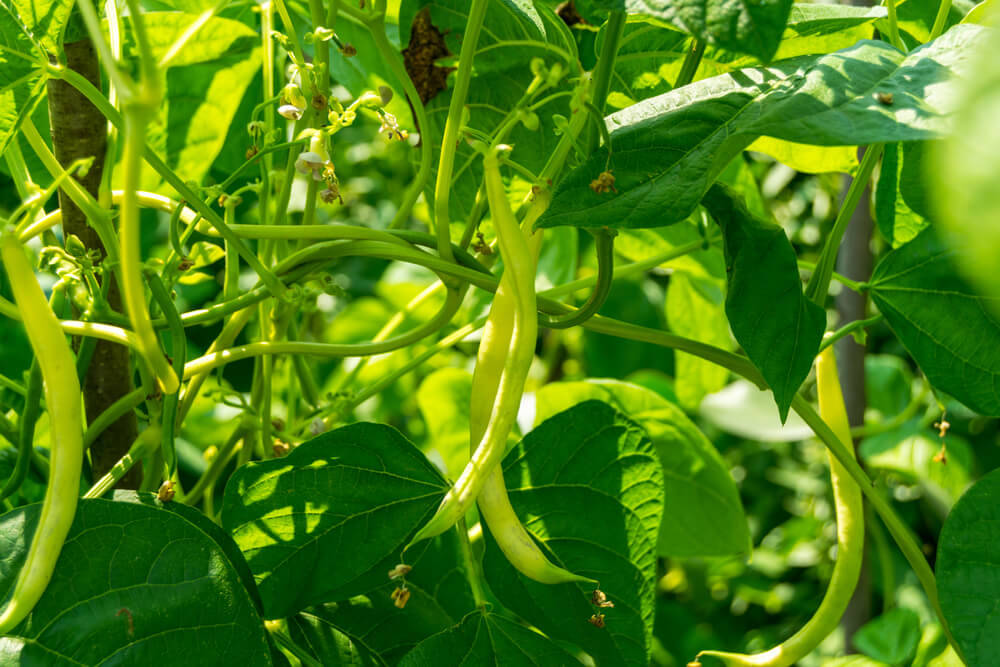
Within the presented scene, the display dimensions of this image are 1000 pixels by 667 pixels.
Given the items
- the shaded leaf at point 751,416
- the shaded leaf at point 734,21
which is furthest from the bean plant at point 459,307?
the shaded leaf at point 751,416

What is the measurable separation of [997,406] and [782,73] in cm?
24

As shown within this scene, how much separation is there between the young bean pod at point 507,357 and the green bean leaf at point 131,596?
0.09 metres

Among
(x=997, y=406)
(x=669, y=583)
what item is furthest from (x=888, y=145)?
(x=669, y=583)

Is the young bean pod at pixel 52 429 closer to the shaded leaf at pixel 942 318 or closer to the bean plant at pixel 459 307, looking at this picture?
the bean plant at pixel 459 307

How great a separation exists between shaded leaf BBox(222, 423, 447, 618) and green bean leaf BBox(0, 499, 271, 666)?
0.28 feet

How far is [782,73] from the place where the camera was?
42 cm

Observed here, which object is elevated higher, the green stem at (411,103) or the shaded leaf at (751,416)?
the green stem at (411,103)

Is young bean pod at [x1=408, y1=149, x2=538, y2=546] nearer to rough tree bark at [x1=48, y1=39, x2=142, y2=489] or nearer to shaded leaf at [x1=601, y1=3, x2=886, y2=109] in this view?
shaded leaf at [x1=601, y1=3, x2=886, y2=109]

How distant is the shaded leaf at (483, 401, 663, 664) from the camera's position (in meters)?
0.54

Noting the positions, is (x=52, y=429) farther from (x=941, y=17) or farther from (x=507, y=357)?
(x=941, y=17)

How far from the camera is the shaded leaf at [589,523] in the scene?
0.54 meters

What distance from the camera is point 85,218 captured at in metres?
0.54

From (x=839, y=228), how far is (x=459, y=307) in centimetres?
22

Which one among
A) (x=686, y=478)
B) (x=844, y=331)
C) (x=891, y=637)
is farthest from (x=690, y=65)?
(x=891, y=637)
